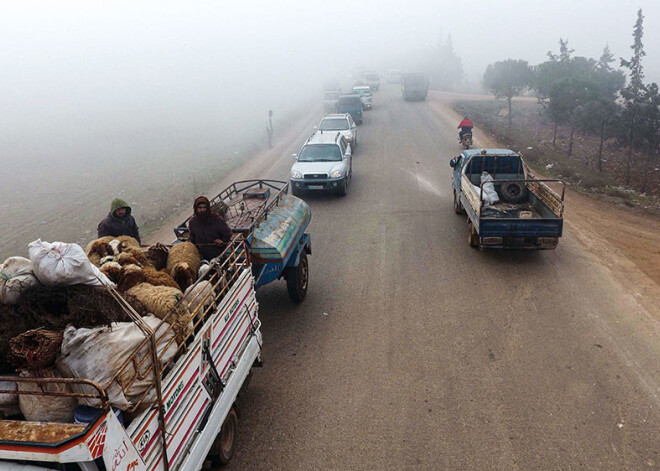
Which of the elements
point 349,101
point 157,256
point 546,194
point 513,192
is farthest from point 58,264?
point 349,101

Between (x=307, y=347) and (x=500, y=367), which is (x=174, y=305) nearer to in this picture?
(x=307, y=347)

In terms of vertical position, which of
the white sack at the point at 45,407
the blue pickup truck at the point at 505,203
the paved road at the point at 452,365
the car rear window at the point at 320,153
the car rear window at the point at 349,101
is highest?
the car rear window at the point at 349,101

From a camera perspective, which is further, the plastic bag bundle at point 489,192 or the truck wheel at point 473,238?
the plastic bag bundle at point 489,192

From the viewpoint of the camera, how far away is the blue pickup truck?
8641 mm

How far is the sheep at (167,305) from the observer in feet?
12.4

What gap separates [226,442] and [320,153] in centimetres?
1124

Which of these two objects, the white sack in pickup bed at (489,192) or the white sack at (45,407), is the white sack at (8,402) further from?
the white sack in pickup bed at (489,192)

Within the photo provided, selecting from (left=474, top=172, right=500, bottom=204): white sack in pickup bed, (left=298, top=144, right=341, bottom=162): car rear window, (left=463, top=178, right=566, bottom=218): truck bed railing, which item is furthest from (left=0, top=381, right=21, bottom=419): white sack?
(left=298, top=144, right=341, bottom=162): car rear window

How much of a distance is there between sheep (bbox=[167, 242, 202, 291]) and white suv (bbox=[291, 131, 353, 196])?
26.2 ft

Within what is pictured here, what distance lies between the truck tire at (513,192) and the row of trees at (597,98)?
10189mm

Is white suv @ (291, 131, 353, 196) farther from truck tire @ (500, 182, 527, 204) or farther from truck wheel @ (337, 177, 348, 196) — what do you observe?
truck tire @ (500, 182, 527, 204)

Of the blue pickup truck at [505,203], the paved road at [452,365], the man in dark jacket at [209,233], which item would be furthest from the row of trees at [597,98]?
the man in dark jacket at [209,233]

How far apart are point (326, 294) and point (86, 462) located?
18.5 feet

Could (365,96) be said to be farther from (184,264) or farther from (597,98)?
(184,264)
